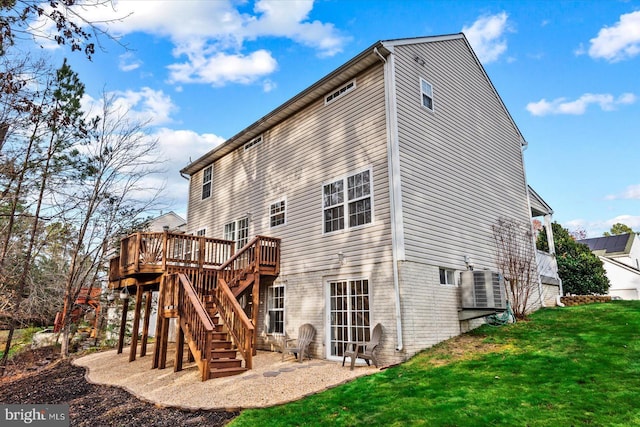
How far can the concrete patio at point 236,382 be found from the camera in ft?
20.8

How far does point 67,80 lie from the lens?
10.7 meters

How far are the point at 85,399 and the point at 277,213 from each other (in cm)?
687

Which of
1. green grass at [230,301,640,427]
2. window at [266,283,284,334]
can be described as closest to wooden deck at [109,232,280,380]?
window at [266,283,284,334]

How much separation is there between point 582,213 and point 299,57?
182 feet

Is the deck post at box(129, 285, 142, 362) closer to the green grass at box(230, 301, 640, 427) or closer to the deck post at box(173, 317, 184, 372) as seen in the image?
the deck post at box(173, 317, 184, 372)

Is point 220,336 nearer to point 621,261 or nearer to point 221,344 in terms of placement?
point 221,344

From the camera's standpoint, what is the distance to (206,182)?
17.0 metres

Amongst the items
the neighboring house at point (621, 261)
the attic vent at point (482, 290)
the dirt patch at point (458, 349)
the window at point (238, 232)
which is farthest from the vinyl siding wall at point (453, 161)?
the neighboring house at point (621, 261)

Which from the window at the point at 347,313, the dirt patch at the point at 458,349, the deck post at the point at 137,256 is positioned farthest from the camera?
the deck post at the point at 137,256

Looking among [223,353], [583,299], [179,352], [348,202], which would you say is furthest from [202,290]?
[583,299]

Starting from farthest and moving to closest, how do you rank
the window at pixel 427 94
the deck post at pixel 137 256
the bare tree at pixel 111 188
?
the bare tree at pixel 111 188, the deck post at pixel 137 256, the window at pixel 427 94

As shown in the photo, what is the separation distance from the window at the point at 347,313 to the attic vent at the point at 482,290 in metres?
2.67

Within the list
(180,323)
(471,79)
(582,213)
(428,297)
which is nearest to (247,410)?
(180,323)

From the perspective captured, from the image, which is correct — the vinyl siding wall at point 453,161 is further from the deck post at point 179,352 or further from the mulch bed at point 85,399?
the deck post at point 179,352
